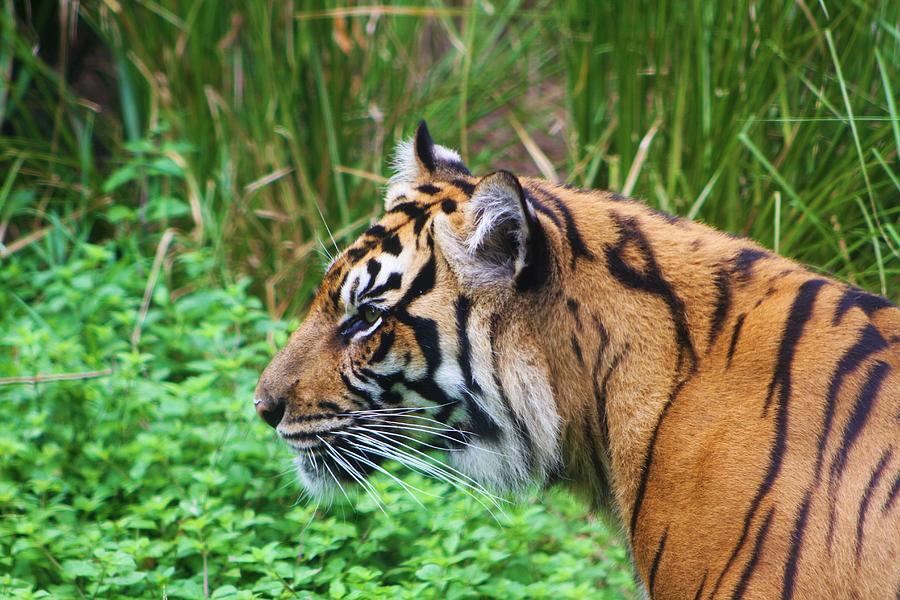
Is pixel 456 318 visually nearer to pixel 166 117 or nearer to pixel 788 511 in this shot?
pixel 788 511

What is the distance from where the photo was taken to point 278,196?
539 centimetres

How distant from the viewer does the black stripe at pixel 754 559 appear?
2096 mm

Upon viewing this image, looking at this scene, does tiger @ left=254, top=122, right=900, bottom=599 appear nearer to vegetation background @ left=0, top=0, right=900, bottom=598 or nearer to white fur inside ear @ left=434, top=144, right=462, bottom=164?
white fur inside ear @ left=434, top=144, right=462, bottom=164

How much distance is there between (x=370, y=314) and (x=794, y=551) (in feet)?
3.67

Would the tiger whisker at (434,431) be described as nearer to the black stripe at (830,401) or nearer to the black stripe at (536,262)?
the black stripe at (536,262)

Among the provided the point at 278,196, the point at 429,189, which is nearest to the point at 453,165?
the point at 429,189

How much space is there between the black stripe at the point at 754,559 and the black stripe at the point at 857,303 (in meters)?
0.46

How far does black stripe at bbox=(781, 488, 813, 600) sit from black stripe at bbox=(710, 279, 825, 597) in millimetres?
81

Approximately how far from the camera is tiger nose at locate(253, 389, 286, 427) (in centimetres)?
273

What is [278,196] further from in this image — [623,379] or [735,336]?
[735,336]

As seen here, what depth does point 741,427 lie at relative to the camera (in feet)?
7.27

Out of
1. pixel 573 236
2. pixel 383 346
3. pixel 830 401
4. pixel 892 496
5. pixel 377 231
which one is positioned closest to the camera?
pixel 892 496

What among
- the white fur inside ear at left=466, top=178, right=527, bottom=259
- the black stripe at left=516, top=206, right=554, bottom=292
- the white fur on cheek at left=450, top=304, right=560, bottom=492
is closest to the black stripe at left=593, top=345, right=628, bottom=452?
the white fur on cheek at left=450, top=304, right=560, bottom=492

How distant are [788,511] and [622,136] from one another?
267 centimetres
